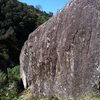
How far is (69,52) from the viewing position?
12352mm

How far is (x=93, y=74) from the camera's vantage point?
11.5 m

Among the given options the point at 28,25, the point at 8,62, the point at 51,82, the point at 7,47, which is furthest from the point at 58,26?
the point at 28,25

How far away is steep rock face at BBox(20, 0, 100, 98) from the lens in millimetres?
11664

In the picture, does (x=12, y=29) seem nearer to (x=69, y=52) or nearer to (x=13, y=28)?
(x=13, y=28)

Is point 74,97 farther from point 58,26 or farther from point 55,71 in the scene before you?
point 58,26

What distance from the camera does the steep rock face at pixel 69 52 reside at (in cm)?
1166

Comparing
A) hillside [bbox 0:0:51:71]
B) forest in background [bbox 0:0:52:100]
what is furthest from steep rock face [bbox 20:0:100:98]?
hillside [bbox 0:0:51:71]

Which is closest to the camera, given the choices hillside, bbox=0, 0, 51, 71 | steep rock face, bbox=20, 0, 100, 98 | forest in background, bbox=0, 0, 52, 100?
steep rock face, bbox=20, 0, 100, 98

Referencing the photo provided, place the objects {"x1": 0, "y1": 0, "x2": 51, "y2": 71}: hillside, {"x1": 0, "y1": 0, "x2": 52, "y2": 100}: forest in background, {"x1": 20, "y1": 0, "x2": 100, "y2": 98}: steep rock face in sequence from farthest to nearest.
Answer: {"x1": 0, "y1": 0, "x2": 51, "y2": 71}: hillside, {"x1": 0, "y1": 0, "x2": 52, "y2": 100}: forest in background, {"x1": 20, "y1": 0, "x2": 100, "y2": 98}: steep rock face

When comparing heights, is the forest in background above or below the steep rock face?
above

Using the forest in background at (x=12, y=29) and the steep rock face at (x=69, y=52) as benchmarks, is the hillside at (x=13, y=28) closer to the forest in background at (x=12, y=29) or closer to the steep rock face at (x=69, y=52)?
the forest in background at (x=12, y=29)

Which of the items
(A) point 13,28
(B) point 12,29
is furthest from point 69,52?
(A) point 13,28

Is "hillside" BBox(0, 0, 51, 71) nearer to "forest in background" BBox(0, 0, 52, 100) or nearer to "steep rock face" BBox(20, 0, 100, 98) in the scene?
"forest in background" BBox(0, 0, 52, 100)

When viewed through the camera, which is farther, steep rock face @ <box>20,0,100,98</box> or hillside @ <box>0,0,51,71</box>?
hillside @ <box>0,0,51,71</box>
